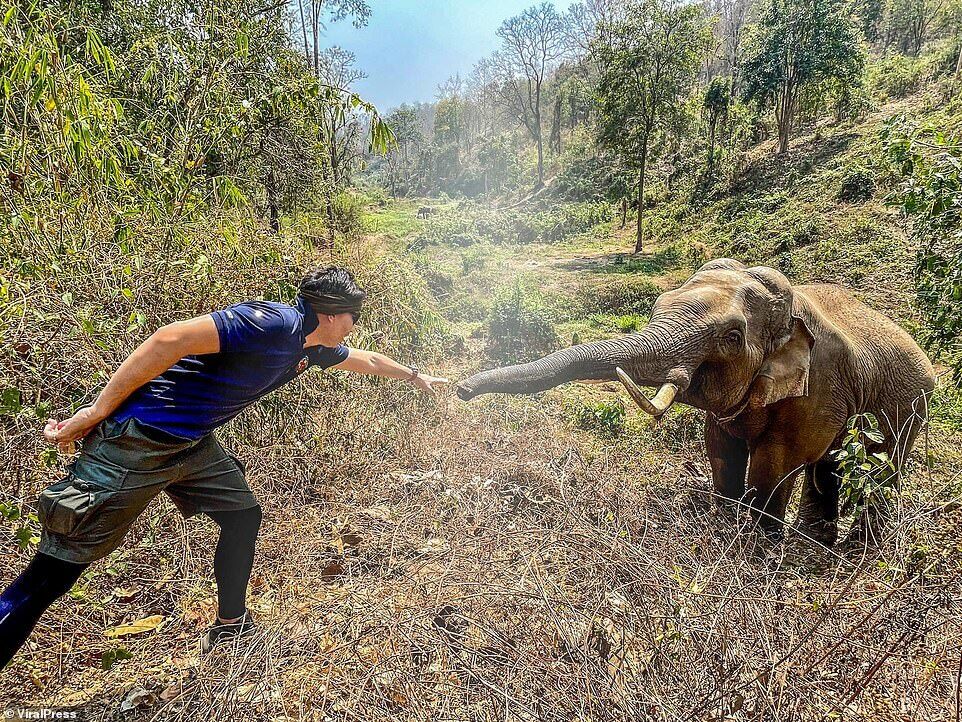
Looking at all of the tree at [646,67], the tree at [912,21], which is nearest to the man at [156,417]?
the tree at [646,67]

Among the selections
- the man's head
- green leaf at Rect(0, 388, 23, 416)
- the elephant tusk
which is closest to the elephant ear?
the elephant tusk

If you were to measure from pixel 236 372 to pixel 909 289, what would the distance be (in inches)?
423

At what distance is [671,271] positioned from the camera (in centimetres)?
1555

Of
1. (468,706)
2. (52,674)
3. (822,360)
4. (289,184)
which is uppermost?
(289,184)

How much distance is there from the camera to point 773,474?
11.9ft

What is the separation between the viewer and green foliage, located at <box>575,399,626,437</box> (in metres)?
6.04

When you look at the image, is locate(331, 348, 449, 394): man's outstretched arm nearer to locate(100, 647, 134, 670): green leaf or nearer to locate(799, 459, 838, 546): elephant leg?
locate(100, 647, 134, 670): green leaf

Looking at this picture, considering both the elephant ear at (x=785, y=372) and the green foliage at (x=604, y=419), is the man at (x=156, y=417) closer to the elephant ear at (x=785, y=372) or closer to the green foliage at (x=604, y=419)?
the elephant ear at (x=785, y=372)

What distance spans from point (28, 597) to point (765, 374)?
3.56 metres

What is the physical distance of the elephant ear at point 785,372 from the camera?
3.29 metres

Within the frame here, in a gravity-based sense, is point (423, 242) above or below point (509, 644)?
above

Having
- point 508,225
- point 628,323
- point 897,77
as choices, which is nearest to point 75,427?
point 628,323

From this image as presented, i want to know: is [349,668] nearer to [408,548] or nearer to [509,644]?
[509,644]

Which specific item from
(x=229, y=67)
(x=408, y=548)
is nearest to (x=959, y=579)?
(x=408, y=548)
